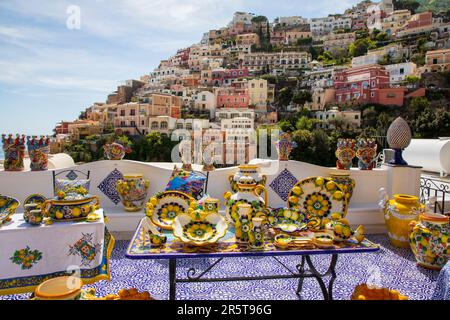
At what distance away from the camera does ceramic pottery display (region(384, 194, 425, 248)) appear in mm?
3381

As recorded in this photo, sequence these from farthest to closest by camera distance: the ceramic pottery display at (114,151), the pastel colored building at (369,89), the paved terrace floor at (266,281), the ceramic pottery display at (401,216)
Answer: the pastel colored building at (369,89) < the ceramic pottery display at (114,151) < the ceramic pottery display at (401,216) < the paved terrace floor at (266,281)

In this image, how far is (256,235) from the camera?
177 centimetres

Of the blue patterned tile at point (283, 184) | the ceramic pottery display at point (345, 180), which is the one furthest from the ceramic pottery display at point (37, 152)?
the ceramic pottery display at point (345, 180)

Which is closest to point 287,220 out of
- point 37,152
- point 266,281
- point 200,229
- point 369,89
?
point 200,229

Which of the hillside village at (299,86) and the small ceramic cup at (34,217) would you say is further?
the hillside village at (299,86)

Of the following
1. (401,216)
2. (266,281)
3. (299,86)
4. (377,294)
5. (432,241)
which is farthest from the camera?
(299,86)

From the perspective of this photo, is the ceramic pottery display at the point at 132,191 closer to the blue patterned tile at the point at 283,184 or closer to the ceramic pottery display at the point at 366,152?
the blue patterned tile at the point at 283,184

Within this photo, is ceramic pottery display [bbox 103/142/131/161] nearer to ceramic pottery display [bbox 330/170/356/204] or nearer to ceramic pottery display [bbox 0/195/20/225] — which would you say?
ceramic pottery display [bbox 0/195/20/225]

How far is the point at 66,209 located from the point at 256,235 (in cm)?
124

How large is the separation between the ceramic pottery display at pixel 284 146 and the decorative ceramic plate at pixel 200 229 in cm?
236

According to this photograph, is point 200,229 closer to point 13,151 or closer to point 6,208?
point 6,208

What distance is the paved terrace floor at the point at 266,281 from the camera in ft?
8.07

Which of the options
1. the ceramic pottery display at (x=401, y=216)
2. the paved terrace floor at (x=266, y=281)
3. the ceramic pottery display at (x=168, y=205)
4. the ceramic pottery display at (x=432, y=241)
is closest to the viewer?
the ceramic pottery display at (x=168, y=205)
